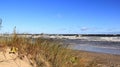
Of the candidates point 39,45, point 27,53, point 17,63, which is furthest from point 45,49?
point 17,63

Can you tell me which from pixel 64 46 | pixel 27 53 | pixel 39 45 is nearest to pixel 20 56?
pixel 27 53

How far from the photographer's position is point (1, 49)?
6008mm

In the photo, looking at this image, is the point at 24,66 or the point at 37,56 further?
the point at 37,56

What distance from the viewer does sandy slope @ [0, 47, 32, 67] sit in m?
5.55

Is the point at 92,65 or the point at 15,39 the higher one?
the point at 15,39

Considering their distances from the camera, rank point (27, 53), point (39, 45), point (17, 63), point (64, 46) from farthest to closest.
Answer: point (64, 46)
point (39, 45)
point (27, 53)
point (17, 63)

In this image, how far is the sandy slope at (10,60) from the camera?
555 cm

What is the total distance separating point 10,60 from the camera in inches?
226

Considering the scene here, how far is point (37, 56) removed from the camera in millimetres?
6496

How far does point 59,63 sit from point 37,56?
590 millimetres

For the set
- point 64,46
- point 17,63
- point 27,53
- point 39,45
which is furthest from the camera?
point 64,46

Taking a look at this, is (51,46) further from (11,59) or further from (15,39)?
(11,59)

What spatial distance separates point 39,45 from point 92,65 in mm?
1566

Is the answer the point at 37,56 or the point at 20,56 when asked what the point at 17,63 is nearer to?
the point at 20,56
